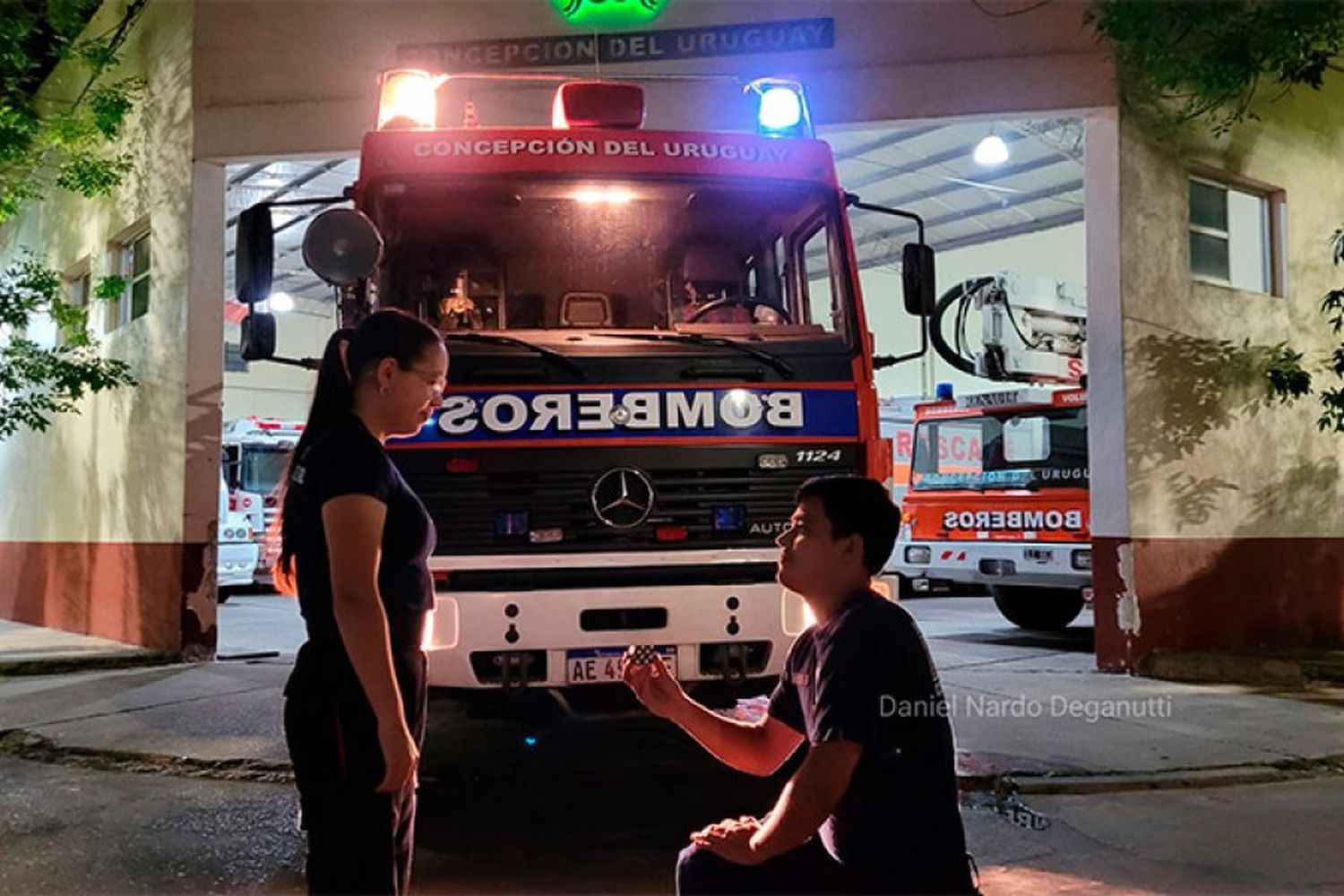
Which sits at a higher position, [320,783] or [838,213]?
[838,213]

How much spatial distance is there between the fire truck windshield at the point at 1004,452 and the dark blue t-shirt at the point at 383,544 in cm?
888

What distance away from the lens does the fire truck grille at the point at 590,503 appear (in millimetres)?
4512

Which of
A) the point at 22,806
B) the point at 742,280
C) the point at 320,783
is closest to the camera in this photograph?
the point at 320,783

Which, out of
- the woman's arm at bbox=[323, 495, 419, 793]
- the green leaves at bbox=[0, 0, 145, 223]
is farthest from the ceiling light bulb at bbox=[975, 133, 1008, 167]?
the woman's arm at bbox=[323, 495, 419, 793]

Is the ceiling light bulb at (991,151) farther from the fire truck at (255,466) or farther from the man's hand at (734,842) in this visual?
the man's hand at (734,842)

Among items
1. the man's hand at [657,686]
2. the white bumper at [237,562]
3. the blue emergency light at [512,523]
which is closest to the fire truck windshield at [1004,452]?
the blue emergency light at [512,523]

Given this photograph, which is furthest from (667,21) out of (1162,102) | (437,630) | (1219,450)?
(437,630)

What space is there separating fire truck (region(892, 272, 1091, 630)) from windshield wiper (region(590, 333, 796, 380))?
6228mm

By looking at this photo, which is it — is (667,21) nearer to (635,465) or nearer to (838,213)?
(838,213)

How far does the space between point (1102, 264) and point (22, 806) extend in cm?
747

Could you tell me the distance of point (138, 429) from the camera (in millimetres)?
9648

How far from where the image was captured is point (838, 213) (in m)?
5.21

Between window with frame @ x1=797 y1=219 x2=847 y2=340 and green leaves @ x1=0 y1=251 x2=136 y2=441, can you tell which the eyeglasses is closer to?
window with frame @ x1=797 y1=219 x2=847 y2=340

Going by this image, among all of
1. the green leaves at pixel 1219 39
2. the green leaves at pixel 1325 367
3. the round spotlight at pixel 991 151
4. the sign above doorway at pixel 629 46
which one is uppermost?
the round spotlight at pixel 991 151
